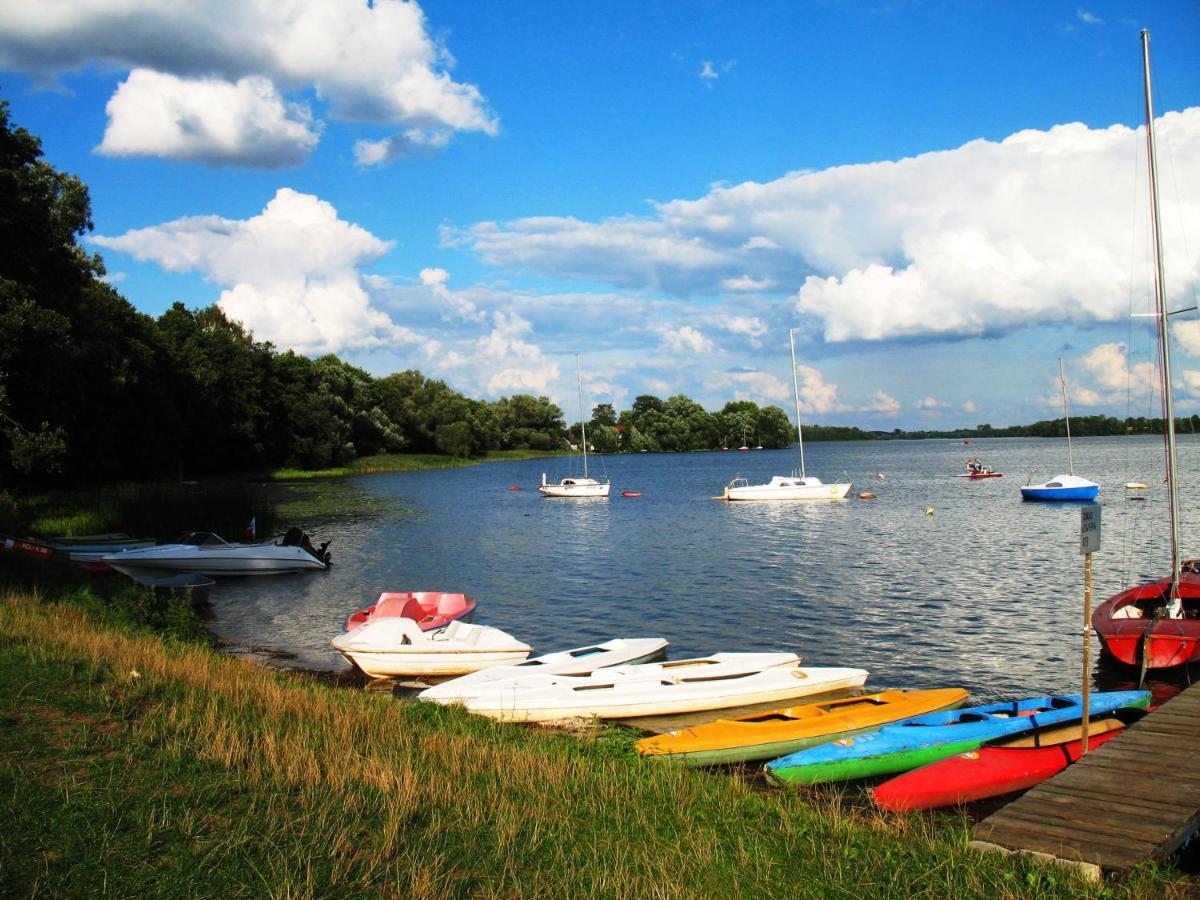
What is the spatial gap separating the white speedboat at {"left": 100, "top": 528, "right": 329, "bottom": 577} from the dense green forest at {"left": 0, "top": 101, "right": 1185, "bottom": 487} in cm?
369

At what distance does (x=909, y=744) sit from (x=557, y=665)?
254 inches

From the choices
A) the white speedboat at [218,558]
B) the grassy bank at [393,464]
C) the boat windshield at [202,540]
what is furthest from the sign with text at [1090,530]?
the grassy bank at [393,464]

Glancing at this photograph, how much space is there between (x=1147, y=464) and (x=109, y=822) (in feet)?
378

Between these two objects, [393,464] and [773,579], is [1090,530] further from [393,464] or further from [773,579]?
[393,464]

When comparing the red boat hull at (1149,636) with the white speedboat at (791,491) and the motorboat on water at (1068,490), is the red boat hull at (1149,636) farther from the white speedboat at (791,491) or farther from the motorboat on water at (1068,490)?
the white speedboat at (791,491)

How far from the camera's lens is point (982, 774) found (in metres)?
9.98

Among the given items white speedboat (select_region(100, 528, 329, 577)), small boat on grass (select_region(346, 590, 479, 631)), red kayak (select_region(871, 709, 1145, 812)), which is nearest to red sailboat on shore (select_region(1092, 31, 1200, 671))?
red kayak (select_region(871, 709, 1145, 812))

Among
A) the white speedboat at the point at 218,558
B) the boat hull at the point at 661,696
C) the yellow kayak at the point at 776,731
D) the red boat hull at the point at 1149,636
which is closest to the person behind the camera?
the yellow kayak at the point at 776,731

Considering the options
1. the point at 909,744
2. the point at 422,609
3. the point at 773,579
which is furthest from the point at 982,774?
the point at 773,579

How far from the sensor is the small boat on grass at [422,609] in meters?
19.5

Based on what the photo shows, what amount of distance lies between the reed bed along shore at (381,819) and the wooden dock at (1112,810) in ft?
1.18

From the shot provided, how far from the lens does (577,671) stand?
15.0 meters

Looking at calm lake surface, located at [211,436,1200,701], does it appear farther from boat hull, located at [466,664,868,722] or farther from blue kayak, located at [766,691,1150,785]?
blue kayak, located at [766,691,1150,785]

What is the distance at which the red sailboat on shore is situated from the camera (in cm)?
1545
